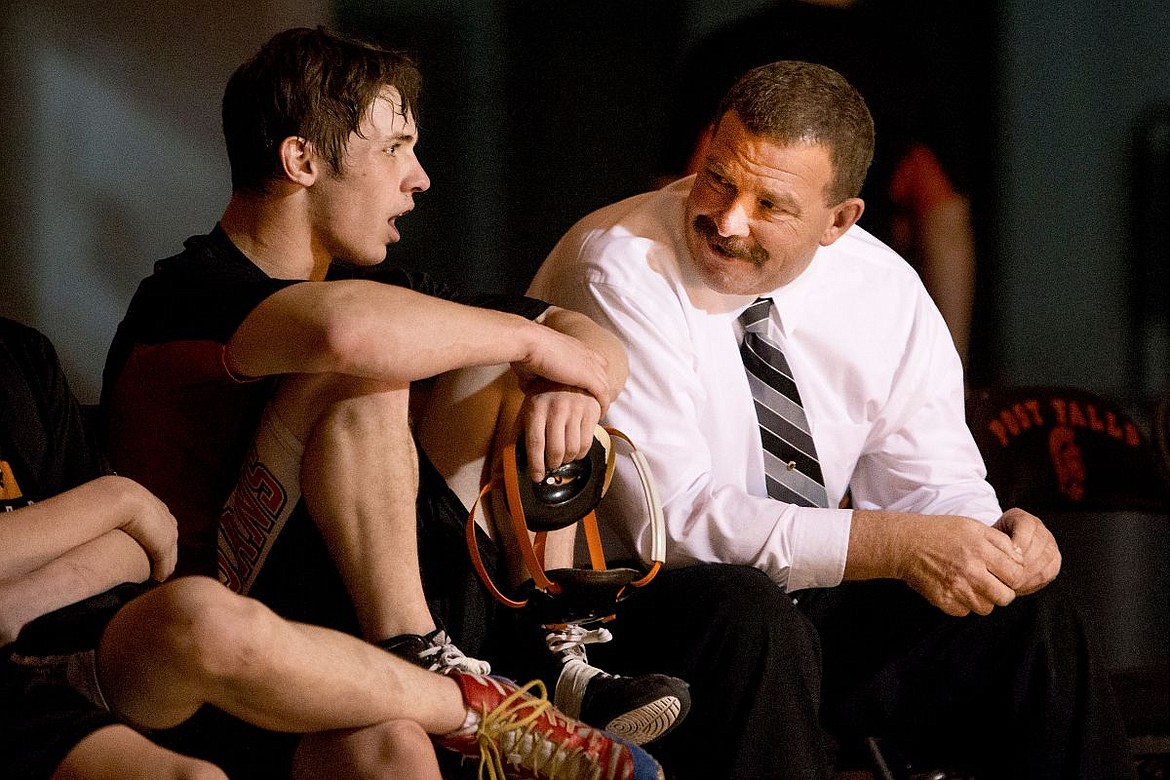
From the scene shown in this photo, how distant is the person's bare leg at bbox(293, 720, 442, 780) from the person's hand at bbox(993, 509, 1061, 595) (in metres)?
0.95

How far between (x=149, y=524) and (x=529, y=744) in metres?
0.52

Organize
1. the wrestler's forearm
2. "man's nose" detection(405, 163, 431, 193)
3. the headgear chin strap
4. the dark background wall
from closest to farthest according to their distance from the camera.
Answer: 1. the wrestler's forearm
2. the headgear chin strap
3. "man's nose" detection(405, 163, 431, 193)
4. the dark background wall

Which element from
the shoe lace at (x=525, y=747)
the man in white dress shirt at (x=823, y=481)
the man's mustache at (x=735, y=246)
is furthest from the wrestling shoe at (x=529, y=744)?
the man's mustache at (x=735, y=246)

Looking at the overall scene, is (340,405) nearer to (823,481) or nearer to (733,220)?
(733,220)

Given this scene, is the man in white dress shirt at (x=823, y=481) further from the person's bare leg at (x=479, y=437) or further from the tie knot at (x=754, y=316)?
the person's bare leg at (x=479, y=437)

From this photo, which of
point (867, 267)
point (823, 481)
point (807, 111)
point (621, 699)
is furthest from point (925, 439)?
point (621, 699)

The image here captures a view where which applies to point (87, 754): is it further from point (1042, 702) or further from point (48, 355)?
point (1042, 702)

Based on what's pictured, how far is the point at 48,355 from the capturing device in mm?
1751

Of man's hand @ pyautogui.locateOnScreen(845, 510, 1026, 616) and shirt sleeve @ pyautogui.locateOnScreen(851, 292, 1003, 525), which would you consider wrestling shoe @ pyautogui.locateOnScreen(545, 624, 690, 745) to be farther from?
shirt sleeve @ pyautogui.locateOnScreen(851, 292, 1003, 525)

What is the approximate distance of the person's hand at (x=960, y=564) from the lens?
6.18 ft

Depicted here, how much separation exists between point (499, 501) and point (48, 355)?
0.62 metres

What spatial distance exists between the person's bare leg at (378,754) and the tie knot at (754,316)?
0.96 metres

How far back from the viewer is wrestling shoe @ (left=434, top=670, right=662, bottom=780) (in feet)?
4.78

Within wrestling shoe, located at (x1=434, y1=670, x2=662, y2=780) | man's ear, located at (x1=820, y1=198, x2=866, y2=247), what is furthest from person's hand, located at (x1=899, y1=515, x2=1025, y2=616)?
wrestling shoe, located at (x1=434, y1=670, x2=662, y2=780)
